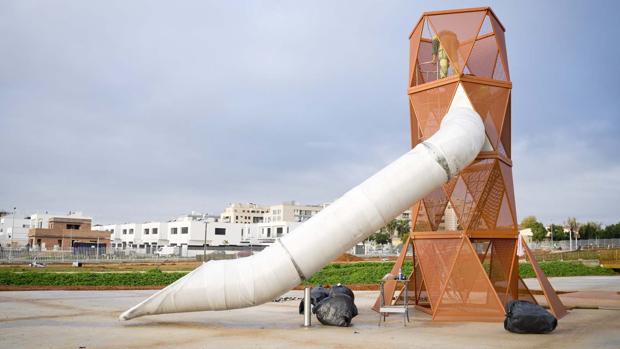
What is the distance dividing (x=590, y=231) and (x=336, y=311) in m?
121

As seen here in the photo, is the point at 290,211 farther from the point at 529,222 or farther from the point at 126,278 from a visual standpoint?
the point at 126,278

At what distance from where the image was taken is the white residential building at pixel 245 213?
177125 millimetres

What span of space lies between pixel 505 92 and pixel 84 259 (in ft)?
183

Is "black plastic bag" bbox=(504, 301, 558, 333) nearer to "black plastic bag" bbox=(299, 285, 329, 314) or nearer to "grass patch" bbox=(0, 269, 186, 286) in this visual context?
"black plastic bag" bbox=(299, 285, 329, 314)

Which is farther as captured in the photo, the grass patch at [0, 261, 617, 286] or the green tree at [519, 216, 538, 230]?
the green tree at [519, 216, 538, 230]

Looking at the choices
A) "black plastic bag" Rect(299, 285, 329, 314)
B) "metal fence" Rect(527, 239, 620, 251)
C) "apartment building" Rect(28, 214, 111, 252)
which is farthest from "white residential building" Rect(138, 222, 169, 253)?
"black plastic bag" Rect(299, 285, 329, 314)

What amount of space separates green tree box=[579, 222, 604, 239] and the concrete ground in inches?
4373

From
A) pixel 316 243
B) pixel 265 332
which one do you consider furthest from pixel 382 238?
pixel 316 243

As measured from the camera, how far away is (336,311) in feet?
47.0

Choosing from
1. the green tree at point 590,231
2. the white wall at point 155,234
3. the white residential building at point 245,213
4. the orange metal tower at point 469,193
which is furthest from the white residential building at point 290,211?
the orange metal tower at point 469,193

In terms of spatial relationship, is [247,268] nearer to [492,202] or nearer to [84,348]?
[84,348]

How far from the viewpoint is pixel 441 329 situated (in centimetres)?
1386

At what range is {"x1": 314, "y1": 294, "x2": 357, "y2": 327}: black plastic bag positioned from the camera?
14.3 metres

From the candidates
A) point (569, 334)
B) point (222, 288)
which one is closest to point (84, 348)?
point (222, 288)
